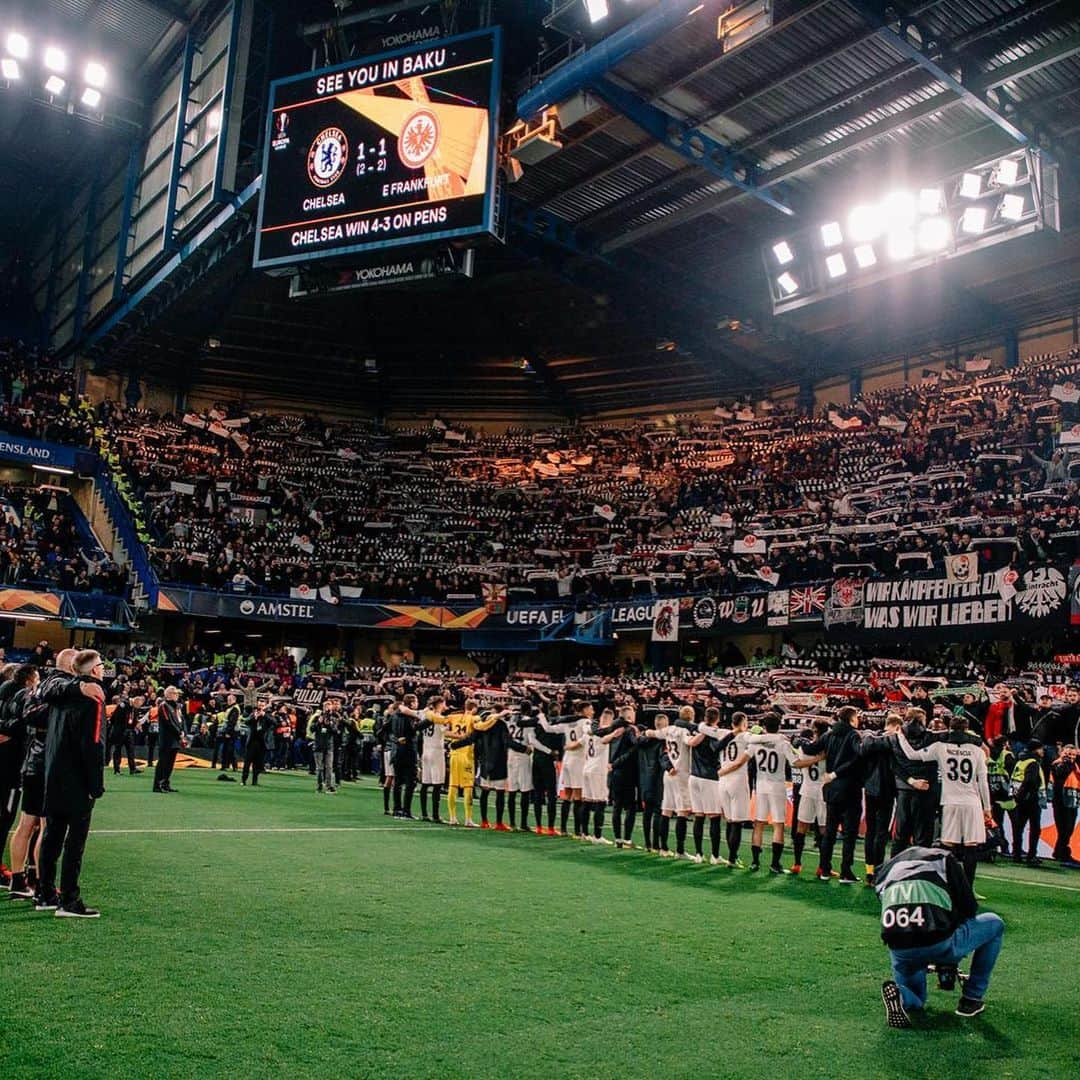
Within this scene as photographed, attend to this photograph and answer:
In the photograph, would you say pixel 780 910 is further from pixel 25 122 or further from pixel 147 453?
pixel 25 122

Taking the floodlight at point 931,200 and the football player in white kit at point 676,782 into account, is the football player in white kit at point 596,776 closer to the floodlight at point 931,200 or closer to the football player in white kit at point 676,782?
the football player in white kit at point 676,782

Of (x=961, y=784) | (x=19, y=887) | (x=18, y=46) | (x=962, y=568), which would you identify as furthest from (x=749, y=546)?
(x=18, y=46)

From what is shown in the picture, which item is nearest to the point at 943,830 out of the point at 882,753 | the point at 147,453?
the point at 882,753

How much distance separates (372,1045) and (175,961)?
205cm

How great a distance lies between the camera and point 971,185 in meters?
25.1

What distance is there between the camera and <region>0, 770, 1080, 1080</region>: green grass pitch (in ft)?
17.1

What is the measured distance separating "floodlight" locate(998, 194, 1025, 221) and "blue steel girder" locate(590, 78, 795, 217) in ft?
22.5

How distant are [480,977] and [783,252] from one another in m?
26.6

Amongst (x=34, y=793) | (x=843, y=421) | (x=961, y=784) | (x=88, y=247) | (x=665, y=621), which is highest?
(x=88, y=247)

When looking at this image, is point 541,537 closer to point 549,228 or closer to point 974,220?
point 549,228

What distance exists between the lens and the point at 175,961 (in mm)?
6688

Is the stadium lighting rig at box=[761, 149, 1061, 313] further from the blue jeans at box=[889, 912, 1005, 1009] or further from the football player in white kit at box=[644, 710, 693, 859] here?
the blue jeans at box=[889, 912, 1005, 1009]

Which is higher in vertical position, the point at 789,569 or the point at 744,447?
the point at 744,447

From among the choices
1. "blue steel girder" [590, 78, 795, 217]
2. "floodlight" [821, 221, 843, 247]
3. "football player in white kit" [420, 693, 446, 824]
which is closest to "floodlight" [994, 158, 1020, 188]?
"floodlight" [821, 221, 843, 247]
